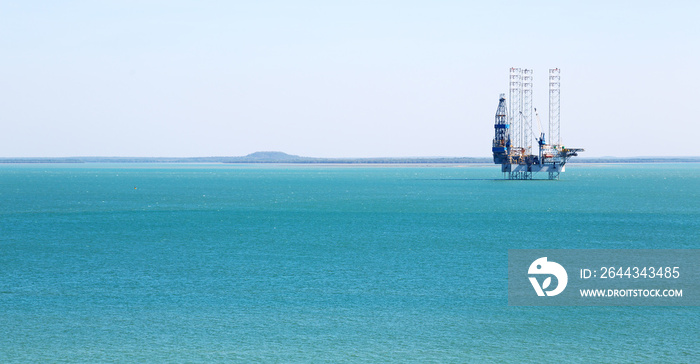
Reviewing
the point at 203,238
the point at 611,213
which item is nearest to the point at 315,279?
the point at 203,238

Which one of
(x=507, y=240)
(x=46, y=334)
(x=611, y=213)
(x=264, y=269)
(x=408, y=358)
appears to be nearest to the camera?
(x=408, y=358)

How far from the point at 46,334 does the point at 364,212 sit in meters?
75.7

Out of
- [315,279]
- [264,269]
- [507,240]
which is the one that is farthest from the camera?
[507,240]

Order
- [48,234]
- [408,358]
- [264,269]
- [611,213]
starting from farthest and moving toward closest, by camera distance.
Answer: [611,213] → [48,234] → [264,269] → [408,358]

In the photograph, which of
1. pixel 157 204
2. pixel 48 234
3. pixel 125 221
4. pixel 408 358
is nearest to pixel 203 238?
pixel 48 234

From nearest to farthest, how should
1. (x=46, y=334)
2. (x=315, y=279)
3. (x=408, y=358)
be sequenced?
(x=408, y=358) < (x=46, y=334) < (x=315, y=279)

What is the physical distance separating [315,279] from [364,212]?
2347 inches

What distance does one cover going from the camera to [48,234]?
79938 millimetres

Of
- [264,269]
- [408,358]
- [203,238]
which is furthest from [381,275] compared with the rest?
[203,238]

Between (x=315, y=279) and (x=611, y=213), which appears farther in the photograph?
(x=611, y=213)

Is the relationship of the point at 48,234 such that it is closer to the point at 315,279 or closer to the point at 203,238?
the point at 203,238

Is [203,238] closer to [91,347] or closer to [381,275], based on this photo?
[381,275]

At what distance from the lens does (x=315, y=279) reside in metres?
50.6

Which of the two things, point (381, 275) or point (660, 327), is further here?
point (381, 275)
